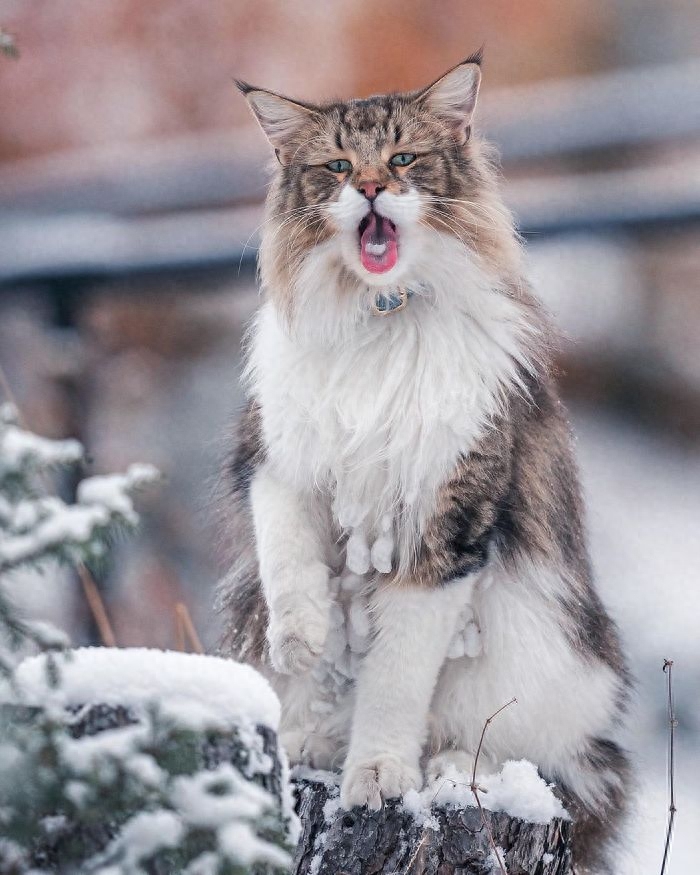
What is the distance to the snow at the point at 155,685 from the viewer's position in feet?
4.23

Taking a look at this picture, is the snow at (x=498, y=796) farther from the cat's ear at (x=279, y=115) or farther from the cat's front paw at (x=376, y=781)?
the cat's ear at (x=279, y=115)

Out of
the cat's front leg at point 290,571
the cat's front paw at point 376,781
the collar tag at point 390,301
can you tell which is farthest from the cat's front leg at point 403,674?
the collar tag at point 390,301

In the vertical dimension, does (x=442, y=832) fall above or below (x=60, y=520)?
below

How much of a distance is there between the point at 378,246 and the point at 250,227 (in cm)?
238

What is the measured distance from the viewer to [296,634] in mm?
2004

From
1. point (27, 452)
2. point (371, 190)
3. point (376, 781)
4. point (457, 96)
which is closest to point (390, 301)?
point (371, 190)

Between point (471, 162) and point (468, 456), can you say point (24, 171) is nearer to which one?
point (471, 162)

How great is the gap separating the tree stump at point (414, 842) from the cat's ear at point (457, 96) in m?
1.38

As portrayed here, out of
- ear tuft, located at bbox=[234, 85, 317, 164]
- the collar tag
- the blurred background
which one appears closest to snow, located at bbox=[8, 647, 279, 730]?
the collar tag

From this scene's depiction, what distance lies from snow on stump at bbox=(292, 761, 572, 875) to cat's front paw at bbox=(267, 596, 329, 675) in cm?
26

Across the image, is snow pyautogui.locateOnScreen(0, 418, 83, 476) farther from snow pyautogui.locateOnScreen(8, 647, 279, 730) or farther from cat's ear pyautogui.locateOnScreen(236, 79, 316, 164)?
cat's ear pyautogui.locateOnScreen(236, 79, 316, 164)

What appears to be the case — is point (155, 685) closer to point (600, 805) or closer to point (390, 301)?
point (390, 301)

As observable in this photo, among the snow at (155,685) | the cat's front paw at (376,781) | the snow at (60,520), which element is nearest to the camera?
the snow at (60,520)

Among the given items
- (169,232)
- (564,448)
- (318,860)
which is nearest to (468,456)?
(564,448)
